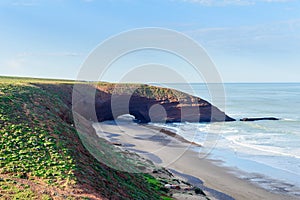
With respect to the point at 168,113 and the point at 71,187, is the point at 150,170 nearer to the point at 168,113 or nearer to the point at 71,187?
the point at 71,187

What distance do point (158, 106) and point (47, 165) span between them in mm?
54435

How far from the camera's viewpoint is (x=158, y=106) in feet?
223

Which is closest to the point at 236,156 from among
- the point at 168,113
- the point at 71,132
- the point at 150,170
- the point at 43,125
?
the point at 150,170

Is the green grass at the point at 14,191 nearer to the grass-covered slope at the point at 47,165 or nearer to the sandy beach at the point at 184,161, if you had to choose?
the grass-covered slope at the point at 47,165

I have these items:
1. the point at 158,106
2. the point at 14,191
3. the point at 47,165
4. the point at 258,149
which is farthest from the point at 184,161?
the point at 158,106

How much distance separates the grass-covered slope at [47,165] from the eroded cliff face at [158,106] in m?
46.0

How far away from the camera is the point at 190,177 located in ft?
87.2

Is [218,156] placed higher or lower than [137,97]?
lower

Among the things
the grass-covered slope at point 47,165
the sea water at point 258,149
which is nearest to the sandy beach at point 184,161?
the sea water at point 258,149

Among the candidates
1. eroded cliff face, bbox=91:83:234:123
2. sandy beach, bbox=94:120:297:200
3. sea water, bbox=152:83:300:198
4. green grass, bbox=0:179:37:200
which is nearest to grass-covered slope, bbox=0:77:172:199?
green grass, bbox=0:179:37:200

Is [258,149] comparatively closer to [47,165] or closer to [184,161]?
[184,161]

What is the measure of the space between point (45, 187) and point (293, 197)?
18.4 m

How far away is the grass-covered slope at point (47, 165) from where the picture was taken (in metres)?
12.1

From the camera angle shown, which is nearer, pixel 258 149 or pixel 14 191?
pixel 14 191
